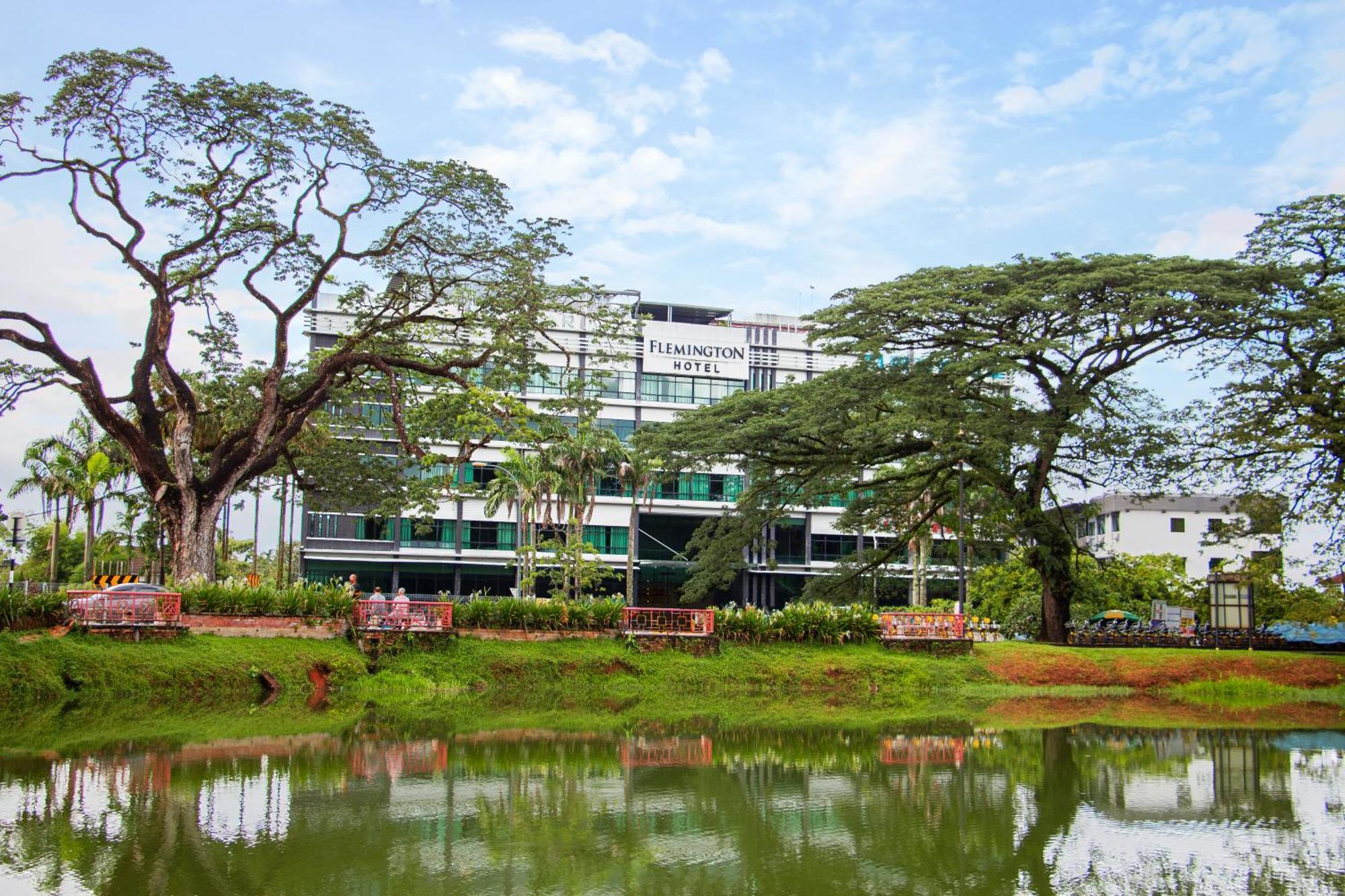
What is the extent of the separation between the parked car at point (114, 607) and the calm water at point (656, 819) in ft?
25.4

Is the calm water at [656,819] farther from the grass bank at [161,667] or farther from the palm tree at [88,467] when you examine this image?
the palm tree at [88,467]

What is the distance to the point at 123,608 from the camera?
21.8 meters

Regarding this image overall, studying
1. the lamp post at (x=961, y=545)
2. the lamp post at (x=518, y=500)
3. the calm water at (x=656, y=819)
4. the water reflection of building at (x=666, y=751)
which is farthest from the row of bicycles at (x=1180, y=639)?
the lamp post at (x=518, y=500)

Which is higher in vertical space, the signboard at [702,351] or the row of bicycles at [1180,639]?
the signboard at [702,351]

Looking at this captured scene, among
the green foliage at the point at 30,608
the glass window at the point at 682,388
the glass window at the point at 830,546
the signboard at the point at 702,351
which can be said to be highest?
the signboard at the point at 702,351

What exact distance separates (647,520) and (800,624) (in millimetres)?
33146

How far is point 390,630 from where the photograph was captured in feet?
79.7

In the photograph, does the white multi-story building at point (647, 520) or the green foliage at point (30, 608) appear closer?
the green foliage at point (30, 608)

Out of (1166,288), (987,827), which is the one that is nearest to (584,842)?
(987,827)

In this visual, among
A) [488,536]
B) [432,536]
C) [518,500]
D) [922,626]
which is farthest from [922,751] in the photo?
[432,536]

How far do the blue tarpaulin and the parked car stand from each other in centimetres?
2911

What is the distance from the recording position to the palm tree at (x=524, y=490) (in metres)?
44.0

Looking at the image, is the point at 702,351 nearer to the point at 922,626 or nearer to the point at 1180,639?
the point at 1180,639

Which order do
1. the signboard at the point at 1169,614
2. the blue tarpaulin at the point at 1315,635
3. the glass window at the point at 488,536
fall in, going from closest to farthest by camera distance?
the blue tarpaulin at the point at 1315,635 → the signboard at the point at 1169,614 → the glass window at the point at 488,536
